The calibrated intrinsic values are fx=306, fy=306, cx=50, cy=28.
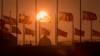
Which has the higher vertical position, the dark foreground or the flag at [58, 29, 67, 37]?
the flag at [58, 29, 67, 37]

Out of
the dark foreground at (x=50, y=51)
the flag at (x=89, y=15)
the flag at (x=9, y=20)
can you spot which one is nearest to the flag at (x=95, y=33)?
the flag at (x=89, y=15)

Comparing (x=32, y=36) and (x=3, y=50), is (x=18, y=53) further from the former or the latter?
(x=32, y=36)

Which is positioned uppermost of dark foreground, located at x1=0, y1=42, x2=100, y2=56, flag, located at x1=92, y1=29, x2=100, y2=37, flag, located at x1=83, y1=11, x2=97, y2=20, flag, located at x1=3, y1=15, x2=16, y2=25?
flag, located at x1=83, y1=11, x2=97, y2=20

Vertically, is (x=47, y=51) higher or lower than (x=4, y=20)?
lower

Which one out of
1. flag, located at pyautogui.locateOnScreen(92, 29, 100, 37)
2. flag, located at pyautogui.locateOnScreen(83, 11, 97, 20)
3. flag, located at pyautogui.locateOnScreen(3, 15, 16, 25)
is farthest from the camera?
flag, located at pyautogui.locateOnScreen(92, 29, 100, 37)

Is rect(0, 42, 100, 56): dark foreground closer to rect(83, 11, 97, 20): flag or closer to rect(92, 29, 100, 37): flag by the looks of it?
rect(83, 11, 97, 20): flag

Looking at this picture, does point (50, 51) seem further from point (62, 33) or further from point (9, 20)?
point (62, 33)

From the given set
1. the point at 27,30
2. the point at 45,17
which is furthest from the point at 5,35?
the point at 45,17

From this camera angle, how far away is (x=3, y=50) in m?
15.4

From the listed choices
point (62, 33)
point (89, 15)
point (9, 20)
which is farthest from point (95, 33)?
point (9, 20)

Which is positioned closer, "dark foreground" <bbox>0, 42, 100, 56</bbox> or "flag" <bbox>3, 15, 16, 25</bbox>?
"dark foreground" <bbox>0, 42, 100, 56</bbox>

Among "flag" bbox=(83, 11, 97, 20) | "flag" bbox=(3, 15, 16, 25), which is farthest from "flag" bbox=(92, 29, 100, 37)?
"flag" bbox=(3, 15, 16, 25)

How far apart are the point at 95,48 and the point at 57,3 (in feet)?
23.7

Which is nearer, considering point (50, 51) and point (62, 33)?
point (50, 51)
